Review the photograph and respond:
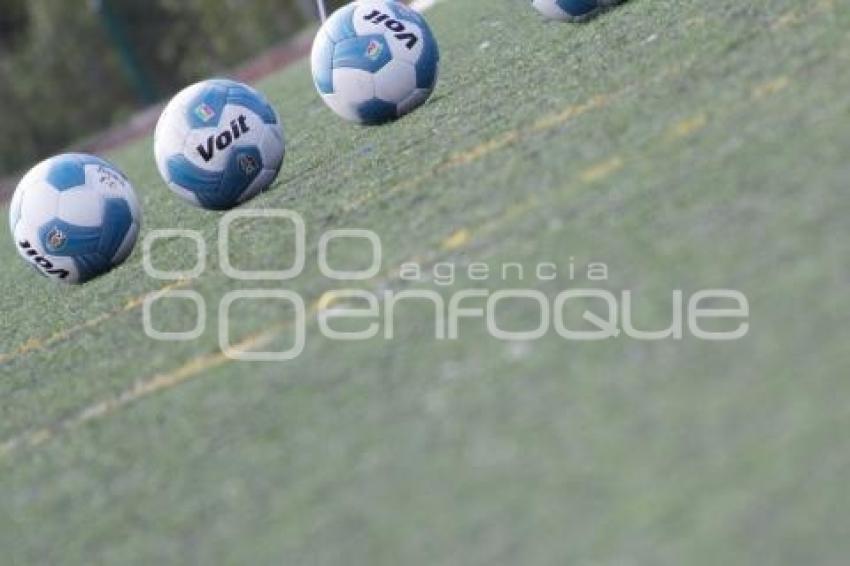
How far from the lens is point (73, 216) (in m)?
8.38

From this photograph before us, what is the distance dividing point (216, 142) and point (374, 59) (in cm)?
97

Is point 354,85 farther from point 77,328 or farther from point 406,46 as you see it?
point 77,328

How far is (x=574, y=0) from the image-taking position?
980 centimetres

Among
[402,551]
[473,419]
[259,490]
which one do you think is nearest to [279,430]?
[259,490]

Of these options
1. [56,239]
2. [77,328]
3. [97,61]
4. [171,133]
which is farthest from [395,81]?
[97,61]

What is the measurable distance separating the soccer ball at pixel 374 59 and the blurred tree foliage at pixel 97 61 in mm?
18896

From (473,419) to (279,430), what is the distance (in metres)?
0.71

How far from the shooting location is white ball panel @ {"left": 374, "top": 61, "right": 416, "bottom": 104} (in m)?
9.10

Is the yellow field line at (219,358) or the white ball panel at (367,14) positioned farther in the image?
the white ball panel at (367,14)

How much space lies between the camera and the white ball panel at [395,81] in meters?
9.10

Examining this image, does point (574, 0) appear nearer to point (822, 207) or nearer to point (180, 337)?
point (180, 337)

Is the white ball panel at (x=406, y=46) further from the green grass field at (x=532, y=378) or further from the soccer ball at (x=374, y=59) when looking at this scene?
the green grass field at (x=532, y=378)

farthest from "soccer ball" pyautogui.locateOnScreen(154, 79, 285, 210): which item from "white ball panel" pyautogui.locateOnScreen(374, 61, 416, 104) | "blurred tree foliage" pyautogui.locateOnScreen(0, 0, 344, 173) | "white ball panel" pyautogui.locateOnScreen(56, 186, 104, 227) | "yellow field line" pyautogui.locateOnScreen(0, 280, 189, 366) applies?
"blurred tree foliage" pyautogui.locateOnScreen(0, 0, 344, 173)

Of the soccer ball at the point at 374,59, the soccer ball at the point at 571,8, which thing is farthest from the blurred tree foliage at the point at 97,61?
the soccer ball at the point at 374,59
